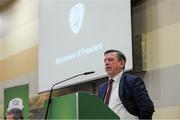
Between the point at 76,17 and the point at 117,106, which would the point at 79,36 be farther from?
the point at 117,106

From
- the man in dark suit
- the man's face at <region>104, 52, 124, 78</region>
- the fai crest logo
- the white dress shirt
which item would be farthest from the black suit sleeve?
the fai crest logo

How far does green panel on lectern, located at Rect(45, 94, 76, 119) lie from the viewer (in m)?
1.76

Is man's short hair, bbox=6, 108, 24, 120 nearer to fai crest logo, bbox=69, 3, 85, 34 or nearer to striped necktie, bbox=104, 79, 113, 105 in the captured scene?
striped necktie, bbox=104, 79, 113, 105

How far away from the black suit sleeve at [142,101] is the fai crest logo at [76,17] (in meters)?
1.93

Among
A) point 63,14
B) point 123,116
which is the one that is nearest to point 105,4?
point 63,14

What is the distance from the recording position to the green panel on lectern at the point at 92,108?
174 centimetres

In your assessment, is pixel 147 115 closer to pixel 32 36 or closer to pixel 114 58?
pixel 114 58

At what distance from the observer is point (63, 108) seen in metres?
1.84

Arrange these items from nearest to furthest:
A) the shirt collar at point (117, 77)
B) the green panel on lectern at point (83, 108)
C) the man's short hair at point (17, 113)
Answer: the green panel on lectern at point (83, 108) < the man's short hair at point (17, 113) < the shirt collar at point (117, 77)

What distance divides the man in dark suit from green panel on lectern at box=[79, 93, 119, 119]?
0.84 m

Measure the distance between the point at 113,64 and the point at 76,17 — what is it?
1834mm

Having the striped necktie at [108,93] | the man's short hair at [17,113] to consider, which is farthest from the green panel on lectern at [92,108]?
the striped necktie at [108,93]

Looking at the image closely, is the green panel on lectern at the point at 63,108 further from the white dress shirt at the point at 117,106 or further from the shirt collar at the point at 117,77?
the shirt collar at the point at 117,77

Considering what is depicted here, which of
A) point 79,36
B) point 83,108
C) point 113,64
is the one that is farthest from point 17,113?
point 79,36
